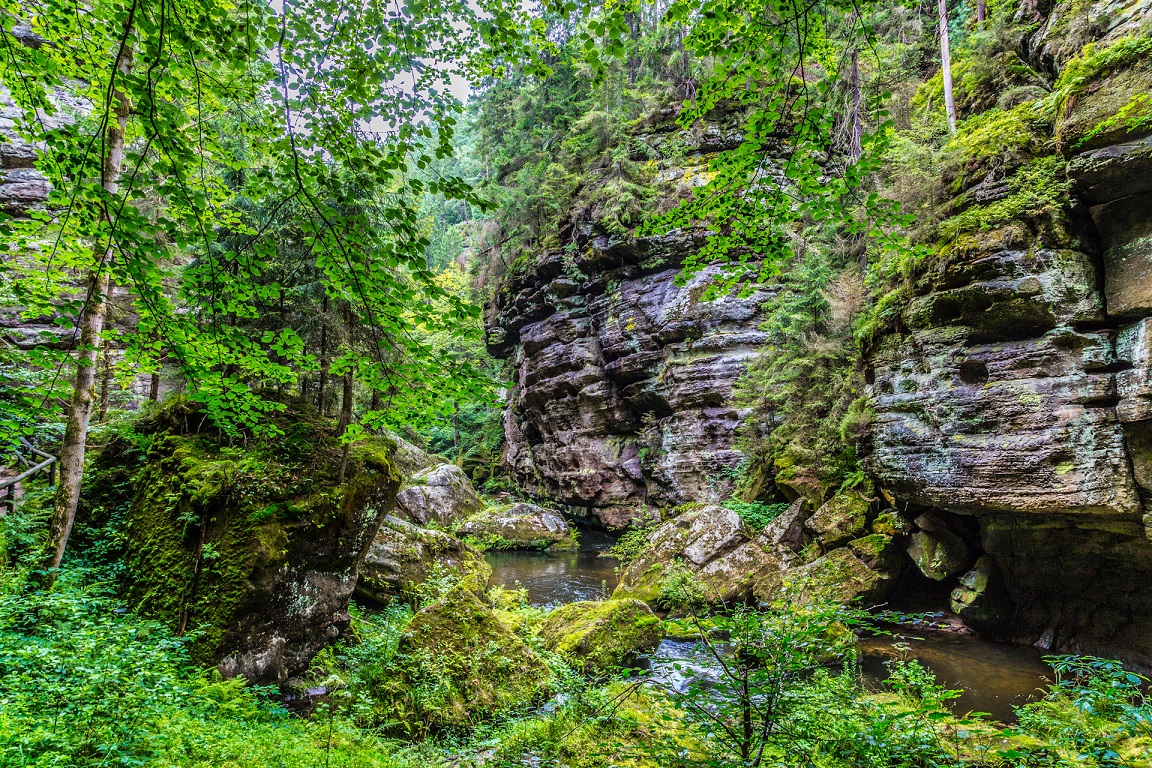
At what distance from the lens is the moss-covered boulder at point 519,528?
17.2 meters

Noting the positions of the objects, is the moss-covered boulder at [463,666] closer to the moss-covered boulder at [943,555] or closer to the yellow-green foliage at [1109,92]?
the moss-covered boulder at [943,555]

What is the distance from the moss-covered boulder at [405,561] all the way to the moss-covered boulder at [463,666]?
2.29 metres

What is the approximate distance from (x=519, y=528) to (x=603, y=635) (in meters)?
11.4

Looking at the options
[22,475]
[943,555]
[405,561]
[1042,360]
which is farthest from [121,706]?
[943,555]

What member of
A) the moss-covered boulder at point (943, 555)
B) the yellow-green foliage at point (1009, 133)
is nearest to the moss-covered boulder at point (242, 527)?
the moss-covered boulder at point (943, 555)

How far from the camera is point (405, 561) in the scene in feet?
28.2

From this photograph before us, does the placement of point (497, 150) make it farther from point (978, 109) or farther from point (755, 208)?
point (755, 208)

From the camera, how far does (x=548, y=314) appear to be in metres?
23.8

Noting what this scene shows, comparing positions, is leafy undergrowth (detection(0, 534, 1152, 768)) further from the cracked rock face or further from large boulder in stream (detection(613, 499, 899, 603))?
the cracked rock face

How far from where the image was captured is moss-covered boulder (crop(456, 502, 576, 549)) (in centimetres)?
1720

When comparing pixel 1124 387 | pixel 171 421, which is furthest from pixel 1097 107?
pixel 171 421

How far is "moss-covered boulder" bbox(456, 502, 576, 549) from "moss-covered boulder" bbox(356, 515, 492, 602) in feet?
23.0

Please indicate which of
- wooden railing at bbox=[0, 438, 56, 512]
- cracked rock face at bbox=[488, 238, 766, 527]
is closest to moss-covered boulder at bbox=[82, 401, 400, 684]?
wooden railing at bbox=[0, 438, 56, 512]

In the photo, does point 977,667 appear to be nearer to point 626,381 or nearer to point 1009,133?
point 1009,133
